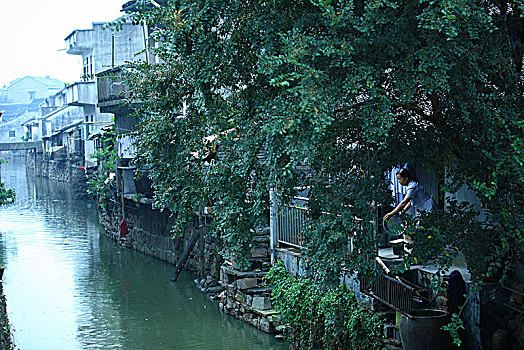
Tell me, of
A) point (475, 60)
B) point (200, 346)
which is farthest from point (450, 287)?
point (200, 346)

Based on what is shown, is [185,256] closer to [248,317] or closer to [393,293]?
[248,317]

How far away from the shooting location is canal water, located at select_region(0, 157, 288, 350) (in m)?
15.7

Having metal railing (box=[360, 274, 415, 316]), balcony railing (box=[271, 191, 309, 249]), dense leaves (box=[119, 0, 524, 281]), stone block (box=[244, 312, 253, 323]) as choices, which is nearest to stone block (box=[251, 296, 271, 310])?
stone block (box=[244, 312, 253, 323])

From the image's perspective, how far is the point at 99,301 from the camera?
19.5m

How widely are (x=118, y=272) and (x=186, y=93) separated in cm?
1438

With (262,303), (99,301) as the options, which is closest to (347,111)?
(262,303)

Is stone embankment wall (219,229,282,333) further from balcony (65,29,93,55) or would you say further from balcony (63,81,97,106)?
balcony (65,29,93,55)

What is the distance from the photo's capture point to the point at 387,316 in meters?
11.3

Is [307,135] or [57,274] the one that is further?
[57,274]

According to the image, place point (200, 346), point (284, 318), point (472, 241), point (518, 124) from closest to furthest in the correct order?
point (518, 124) → point (472, 241) → point (284, 318) → point (200, 346)

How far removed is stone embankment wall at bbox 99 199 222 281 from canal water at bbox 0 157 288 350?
459 mm

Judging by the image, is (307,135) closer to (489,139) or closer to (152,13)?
(489,139)

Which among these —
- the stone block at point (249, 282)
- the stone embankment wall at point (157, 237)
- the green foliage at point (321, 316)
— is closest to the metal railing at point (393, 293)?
the green foliage at point (321, 316)

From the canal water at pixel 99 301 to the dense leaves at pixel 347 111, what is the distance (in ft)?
19.8
